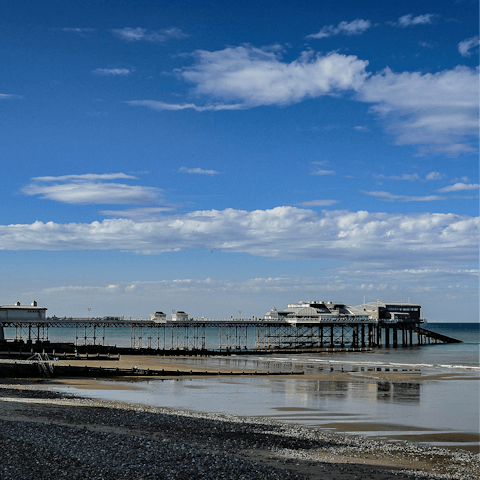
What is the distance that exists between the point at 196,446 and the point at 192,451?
107 cm

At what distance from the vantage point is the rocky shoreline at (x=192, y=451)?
702 inches

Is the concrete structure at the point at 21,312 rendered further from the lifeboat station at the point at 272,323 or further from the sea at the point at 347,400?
the sea at the point at 347,400

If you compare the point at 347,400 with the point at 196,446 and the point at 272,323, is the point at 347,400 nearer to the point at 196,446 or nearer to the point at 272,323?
the point at 196,446

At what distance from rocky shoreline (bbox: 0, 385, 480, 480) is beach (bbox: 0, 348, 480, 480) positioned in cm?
4

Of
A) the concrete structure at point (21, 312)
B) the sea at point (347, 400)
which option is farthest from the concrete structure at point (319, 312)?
the sea at point (347, 400)

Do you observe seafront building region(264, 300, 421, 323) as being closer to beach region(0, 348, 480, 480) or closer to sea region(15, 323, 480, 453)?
sea region(15, 323, 480, 453)

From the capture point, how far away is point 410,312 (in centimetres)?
13162

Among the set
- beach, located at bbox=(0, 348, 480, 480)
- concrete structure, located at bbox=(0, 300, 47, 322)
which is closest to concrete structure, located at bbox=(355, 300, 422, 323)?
concrete structure, located at bbox=(0, 300, 47, 322)

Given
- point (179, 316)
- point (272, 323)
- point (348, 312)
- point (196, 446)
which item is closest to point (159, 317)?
point (179, 316)

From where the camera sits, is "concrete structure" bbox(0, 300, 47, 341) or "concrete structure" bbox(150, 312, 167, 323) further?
"concrete structure" bbox(150, 312, 167, 323)

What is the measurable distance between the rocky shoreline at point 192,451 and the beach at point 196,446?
37mm

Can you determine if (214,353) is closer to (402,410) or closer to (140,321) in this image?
(140,321)

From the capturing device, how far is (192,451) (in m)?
20.6

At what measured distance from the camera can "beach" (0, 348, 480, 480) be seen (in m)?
18.1
